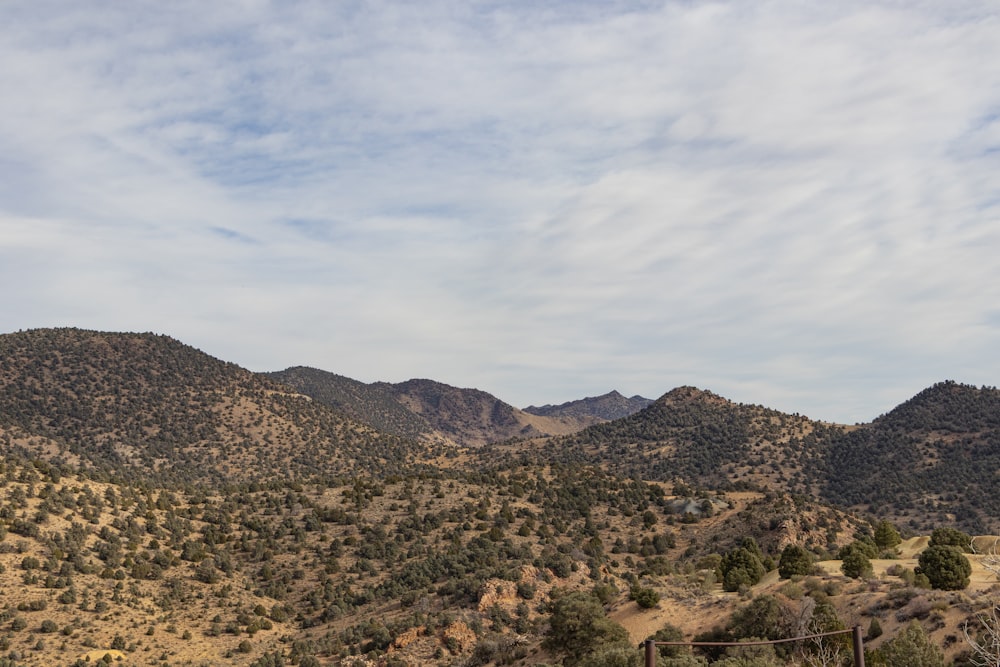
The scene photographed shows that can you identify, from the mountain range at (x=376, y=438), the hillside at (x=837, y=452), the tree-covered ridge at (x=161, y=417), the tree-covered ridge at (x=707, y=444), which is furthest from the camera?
the tree-covered ridge at (x=707, y=444)

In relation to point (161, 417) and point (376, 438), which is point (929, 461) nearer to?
point (376, 438)

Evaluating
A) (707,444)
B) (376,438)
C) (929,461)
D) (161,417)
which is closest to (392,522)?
(376,438)

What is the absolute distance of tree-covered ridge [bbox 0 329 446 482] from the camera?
3873 inches

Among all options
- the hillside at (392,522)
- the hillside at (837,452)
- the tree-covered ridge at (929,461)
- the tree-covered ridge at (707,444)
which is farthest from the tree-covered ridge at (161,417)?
the tree-covered ridge at (929,461)

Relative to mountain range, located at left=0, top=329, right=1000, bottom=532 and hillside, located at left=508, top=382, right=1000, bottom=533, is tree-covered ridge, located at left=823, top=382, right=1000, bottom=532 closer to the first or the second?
hillside, located at left=508, top=382, right=1000, bottom=533

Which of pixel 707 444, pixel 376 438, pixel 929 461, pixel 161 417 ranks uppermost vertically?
pixel 161 417

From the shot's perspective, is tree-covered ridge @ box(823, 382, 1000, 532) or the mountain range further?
the mountain range

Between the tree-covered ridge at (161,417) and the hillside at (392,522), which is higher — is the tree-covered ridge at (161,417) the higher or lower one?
the higher one

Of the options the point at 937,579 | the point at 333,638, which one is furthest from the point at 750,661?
the point at 333,638

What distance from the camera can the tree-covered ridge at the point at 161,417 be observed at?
98.4 meters

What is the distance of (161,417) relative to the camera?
110 meters

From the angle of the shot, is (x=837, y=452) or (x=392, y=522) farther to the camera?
(x=837, y=452)

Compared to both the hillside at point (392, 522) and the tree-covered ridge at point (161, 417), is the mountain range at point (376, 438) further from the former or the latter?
the hillside at point (392, 522)

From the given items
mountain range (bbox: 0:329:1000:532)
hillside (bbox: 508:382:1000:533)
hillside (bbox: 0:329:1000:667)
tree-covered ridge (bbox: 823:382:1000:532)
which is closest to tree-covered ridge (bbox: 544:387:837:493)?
hillside (bbox: 508:382:1000:533)
